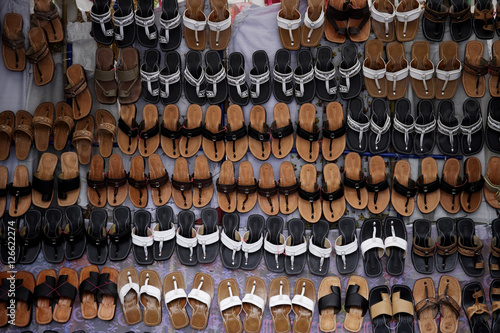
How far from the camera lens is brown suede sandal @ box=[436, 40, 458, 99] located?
16.0 ft

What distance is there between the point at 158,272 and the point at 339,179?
5.82 feet

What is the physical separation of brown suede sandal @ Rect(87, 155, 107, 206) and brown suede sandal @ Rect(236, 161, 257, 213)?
3.85ft

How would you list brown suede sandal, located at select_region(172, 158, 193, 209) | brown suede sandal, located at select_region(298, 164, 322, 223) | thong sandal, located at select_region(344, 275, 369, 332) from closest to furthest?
thong sandal, located at select_region(344, 275, 369, 332)
brown suede sandal, located at select_region(298, 164, 322, 223)
brown suede sandal, located at select_region(172, 158, 193, 209)

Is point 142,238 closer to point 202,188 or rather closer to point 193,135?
point 202,188

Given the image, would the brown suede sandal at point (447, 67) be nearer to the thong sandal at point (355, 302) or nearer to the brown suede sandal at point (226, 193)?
the thong sandal at point (355, 302)

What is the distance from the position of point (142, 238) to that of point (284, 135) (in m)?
1.50

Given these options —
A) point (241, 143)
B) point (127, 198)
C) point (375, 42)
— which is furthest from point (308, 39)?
point (127, 198)

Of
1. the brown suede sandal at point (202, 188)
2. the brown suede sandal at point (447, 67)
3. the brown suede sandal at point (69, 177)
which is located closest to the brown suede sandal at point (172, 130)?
the brown suede sandal at point (202, 188)

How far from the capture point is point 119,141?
4.99 metres

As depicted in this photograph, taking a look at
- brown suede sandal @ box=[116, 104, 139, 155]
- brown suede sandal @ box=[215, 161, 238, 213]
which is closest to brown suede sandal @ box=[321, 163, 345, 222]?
brown suede sandal @ box=[215, 161, 238, 213]

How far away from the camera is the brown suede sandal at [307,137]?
16.0 feet

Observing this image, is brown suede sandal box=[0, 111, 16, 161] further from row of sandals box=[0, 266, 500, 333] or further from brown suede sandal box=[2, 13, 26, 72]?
row of sandals box=[0, 266, 500, 333]

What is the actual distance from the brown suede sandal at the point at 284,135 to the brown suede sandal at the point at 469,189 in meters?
1.53

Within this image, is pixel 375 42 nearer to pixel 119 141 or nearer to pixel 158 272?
pixel 119 141
